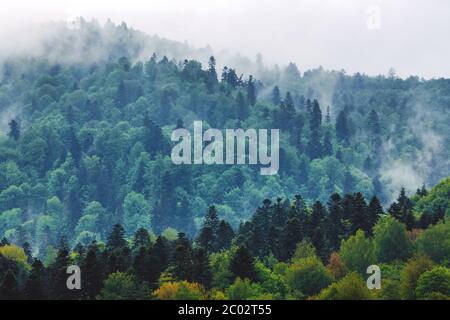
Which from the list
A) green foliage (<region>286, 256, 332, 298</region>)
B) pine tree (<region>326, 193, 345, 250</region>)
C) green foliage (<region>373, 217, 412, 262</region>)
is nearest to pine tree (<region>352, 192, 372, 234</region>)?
pine tree (<region>326, 193, 345, 250</region>)

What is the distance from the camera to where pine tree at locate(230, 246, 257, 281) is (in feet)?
490

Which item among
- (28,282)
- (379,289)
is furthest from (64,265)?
(379,289)

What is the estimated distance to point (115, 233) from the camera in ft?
600

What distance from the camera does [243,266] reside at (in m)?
150

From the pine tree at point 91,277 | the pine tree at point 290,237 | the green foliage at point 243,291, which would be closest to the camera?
the green foliage at point 243,291

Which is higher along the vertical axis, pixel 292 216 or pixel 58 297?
pixel 292 216

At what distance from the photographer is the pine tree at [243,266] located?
149 m

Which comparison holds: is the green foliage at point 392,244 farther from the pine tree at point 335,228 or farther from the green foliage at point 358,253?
the pine tree at point 335,228

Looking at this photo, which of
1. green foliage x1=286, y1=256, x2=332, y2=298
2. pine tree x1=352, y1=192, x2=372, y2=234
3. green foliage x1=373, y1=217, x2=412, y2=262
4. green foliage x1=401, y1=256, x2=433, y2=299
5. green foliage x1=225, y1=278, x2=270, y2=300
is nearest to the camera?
green foliage x1=401, y1=256, x2=433, y2=299

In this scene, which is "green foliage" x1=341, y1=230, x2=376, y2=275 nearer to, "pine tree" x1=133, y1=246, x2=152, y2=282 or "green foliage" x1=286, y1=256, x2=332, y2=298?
"green foliage" x1=286, y1=256, x2=332, y2=298

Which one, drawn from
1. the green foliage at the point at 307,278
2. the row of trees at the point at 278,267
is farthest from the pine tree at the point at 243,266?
the green foliage at the point at 307,278
